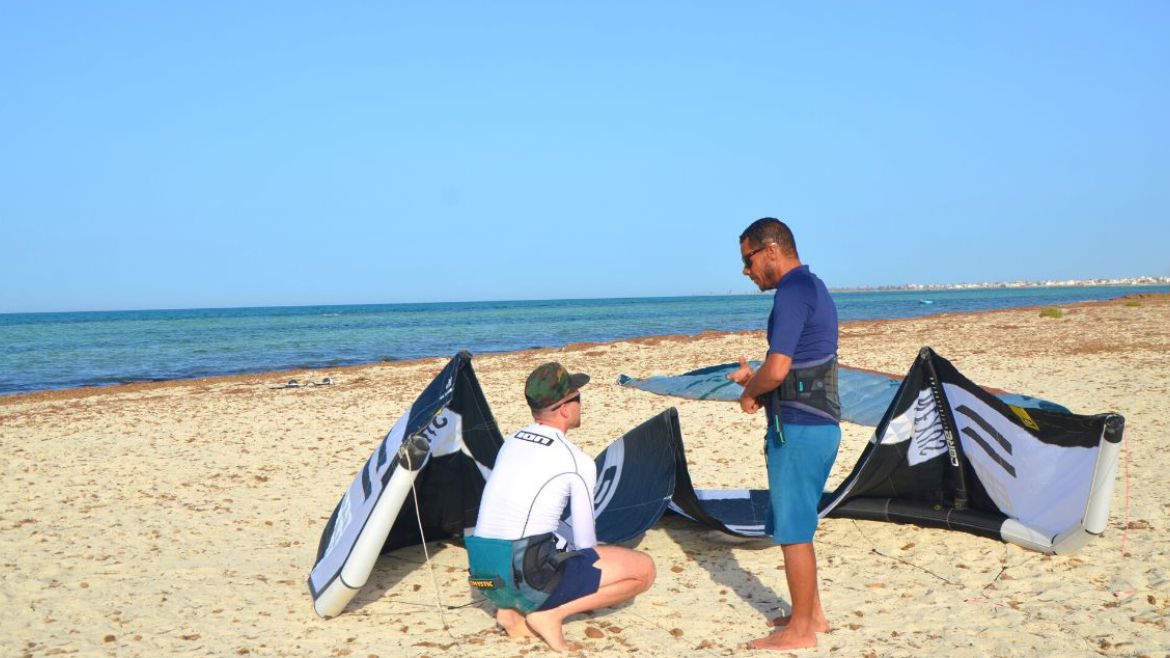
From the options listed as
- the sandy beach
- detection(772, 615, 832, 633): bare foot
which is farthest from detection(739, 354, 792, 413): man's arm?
the sandy beach

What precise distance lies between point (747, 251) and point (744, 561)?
102 inches

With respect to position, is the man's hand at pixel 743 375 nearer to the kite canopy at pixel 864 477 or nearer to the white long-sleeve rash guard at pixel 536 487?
the white long-sleeve rash guard at pixel 536 487

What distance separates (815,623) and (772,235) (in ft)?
6.47

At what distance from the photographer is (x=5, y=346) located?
130ft

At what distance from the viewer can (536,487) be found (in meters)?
4.36

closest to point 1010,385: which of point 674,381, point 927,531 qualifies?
point 674,381

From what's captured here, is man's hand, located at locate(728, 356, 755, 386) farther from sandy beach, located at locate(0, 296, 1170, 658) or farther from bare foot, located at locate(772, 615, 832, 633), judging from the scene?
sandy beach, located at locate(0, 296, 1170, 658)

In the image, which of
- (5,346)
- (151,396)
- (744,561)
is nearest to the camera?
(744,561)

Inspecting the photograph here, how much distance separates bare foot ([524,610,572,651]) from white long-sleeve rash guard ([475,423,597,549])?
442mm

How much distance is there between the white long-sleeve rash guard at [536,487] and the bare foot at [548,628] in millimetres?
442

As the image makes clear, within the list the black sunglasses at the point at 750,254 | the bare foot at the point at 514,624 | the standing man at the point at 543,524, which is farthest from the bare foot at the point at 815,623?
the black sunglasses at the point at 750,254

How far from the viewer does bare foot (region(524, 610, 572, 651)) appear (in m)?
4.41

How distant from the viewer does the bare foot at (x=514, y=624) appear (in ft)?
15.1

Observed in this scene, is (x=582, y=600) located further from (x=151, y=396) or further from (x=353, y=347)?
(x=353, y=347)
